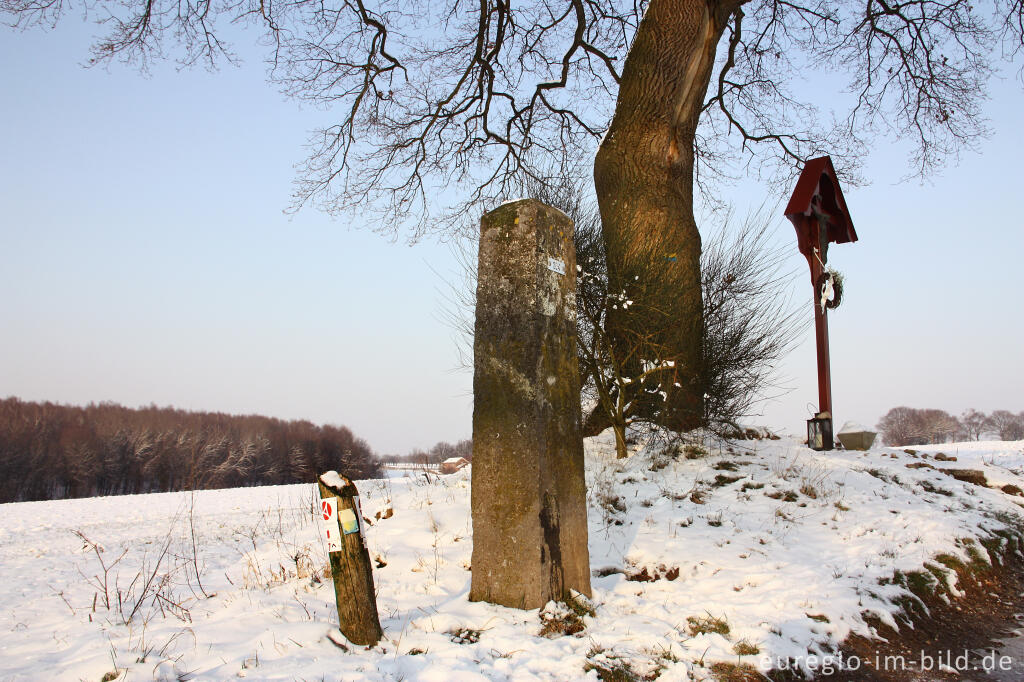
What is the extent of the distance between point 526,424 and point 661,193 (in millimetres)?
5096

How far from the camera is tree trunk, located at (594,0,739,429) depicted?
21.6 ft

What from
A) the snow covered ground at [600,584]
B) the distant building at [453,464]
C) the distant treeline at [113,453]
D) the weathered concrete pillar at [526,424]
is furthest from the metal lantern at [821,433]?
the distant treeline at [113,453]

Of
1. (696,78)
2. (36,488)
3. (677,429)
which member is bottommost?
(36,488)

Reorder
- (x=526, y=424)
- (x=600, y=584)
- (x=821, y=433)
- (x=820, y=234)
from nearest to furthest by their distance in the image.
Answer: (x=526, y=424) < (x=600, y=584) < (x=821, y=433) < (x=820, y=234)

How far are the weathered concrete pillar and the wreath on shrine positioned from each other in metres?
6.86

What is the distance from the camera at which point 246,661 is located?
2.81 meters

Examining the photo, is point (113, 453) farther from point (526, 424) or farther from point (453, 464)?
point (526, 424)

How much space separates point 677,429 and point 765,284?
207 centimetres

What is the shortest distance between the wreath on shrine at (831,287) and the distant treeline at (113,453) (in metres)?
37.2

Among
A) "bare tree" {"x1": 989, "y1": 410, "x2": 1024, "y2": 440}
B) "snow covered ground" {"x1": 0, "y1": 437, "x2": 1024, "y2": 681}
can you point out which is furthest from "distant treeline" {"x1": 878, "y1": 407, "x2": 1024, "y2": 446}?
"snow covered ground" {"x1": 0, "y1": 437, "x2": 1024, "y2": 681}

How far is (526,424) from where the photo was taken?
12.0 ft

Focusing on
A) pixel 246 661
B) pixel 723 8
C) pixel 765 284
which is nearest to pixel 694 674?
pixel 246 661

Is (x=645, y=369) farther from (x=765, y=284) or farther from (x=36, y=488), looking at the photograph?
(x=36, y=488)

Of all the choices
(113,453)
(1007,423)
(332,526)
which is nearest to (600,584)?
(332,526)
